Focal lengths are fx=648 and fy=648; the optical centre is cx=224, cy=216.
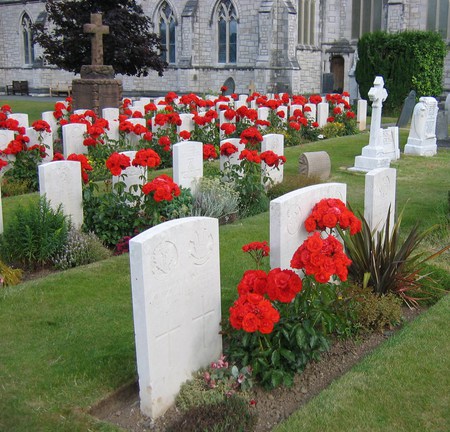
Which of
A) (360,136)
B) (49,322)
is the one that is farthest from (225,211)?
(360,136)

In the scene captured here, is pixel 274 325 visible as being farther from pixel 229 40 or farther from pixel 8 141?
pixel 229 40

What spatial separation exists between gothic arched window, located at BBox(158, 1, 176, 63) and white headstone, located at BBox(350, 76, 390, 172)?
23382 millimetres

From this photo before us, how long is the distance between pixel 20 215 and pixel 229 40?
89.1 ft

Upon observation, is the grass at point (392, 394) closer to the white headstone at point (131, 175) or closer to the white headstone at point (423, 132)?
the white headstone at point (131, 175)

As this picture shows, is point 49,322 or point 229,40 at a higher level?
point 229,40

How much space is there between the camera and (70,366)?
181 inches

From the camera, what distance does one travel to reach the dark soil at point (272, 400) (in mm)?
3961

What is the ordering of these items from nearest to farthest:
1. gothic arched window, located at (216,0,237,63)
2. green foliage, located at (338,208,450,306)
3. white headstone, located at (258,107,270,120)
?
1. green foliage, located at (338,208,450,306)
2. white headstone, located at (258,107,270,120)
3. gothic arched window, located at (216,0,237,63)

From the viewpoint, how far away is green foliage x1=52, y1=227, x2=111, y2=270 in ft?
23.0

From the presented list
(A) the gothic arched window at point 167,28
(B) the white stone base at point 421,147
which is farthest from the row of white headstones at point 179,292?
(A) the gothic arched window at point 167,28

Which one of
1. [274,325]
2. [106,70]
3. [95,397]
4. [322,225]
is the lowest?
[95,397]

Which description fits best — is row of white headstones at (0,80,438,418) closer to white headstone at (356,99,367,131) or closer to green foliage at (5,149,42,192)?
green foliage at (5,149,42,192)

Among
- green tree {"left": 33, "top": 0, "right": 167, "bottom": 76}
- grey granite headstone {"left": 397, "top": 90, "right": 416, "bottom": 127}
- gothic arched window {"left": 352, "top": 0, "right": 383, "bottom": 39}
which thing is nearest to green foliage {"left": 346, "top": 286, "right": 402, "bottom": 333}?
grey granite headstone {"left": 397, "top": 90, "right": 416, "bottom": 127}

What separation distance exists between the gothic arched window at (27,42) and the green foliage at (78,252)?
1418 inches
